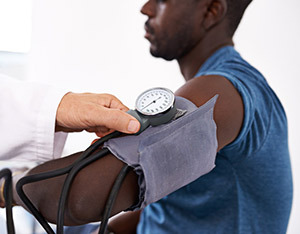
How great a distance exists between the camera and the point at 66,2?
2.62 m

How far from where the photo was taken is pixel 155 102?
687mm

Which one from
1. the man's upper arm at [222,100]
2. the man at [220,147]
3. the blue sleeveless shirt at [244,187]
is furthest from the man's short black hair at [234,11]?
the man's upper arm at [222,100]

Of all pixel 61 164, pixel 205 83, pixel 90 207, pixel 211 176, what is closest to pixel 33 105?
pixel 61 164

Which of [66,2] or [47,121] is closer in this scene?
[47,121]

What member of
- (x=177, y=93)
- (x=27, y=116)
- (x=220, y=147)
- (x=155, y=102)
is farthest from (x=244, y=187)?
(x=27, y=116)

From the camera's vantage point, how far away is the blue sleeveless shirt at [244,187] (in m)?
0.96

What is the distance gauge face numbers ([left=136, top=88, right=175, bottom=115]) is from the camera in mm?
663

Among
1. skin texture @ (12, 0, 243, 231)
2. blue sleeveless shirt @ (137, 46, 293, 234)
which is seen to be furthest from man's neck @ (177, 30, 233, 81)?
blue sleeveless shirt @ (137, 46, 293, 234)

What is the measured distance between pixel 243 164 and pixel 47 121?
1.68ft

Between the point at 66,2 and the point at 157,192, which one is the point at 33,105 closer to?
the point at 157,192

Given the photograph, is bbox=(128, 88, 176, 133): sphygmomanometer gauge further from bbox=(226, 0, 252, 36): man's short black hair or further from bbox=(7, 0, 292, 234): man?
bbox=(226, 0, 252, 36): man's short black hair

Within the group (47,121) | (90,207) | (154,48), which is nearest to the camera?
(90,207)

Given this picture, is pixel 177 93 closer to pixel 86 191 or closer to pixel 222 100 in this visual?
pixel 222 100

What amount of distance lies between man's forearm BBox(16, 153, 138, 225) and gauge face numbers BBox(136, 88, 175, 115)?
0.34ft
